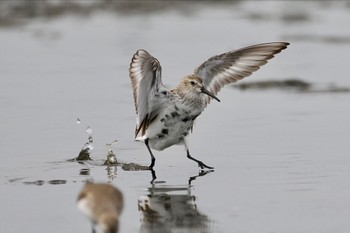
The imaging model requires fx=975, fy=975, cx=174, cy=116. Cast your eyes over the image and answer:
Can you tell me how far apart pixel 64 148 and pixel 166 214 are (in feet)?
10.5

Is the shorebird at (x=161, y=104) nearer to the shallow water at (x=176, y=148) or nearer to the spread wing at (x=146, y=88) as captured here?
the spread wing at (x=146, y=88)

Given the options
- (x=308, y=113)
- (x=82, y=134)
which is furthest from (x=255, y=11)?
(x=82, y=134)

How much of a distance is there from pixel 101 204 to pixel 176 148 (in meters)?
4.68

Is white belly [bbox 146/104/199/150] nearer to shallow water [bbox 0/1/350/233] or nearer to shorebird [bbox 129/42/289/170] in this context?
shorebird [bbox 129/42/289/170]

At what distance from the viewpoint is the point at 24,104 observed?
546 inches

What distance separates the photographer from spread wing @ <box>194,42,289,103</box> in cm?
1123

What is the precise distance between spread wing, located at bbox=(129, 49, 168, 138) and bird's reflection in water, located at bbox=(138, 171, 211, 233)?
1.14 meters

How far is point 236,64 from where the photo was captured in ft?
37.5

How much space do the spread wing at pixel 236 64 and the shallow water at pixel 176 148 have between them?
0.77 meters

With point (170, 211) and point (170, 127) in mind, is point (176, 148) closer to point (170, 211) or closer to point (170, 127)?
point (170, 127)

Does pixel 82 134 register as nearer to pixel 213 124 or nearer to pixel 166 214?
pixel 213 124

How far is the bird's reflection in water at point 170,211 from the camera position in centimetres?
807

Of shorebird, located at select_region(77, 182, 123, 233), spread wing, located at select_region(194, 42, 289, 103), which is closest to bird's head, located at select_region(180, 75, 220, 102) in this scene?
spread wing, located at select_region(194, 42, 289, 103)

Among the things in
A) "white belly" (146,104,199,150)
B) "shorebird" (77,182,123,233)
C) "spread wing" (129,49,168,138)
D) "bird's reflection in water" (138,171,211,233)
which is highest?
"spread wing" (129,49,168,138)
